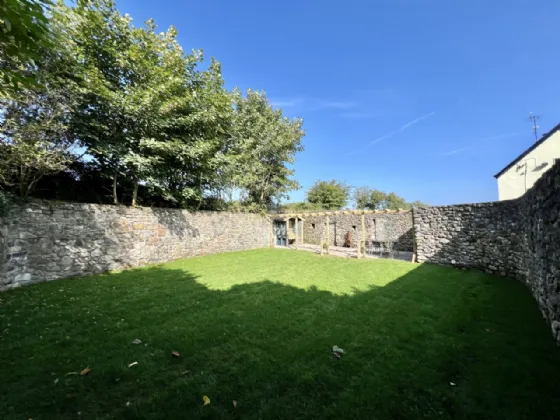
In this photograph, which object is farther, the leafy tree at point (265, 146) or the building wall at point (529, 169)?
the leafy tree at point (265, 146)

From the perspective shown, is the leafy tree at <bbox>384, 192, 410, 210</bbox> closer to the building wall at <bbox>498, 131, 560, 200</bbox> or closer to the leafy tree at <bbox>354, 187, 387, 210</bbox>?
the leafy tree at <bbox>354, 187, 387, 210</bbox>

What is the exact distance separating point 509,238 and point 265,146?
44.0 feet

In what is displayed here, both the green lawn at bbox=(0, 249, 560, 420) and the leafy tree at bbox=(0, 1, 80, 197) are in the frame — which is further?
the leafy tree at bbox=(0, 1, 80, 197)

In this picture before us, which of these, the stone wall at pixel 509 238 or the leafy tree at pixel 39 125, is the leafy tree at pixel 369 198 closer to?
the stone wall at pixel 509 238

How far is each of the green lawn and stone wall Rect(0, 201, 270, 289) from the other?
1041 millimetres

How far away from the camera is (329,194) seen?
85.4ft

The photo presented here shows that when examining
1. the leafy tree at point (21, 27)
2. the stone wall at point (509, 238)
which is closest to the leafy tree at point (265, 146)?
the stone wall at point (509, 238)

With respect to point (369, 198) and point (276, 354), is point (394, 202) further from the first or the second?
point (276, 354)

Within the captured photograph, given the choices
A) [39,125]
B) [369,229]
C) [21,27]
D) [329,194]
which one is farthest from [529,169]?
[39,125]

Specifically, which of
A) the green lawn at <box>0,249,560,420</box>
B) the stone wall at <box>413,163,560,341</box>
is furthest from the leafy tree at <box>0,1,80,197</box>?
the stone wall at <box>413,163,560,341</box>

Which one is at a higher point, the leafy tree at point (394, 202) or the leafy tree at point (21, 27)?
the leafy tree at point (394, 202)

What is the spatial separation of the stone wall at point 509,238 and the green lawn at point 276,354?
29.8 inches

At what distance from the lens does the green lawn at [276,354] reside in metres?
1.99

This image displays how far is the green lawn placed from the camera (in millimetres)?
1991
